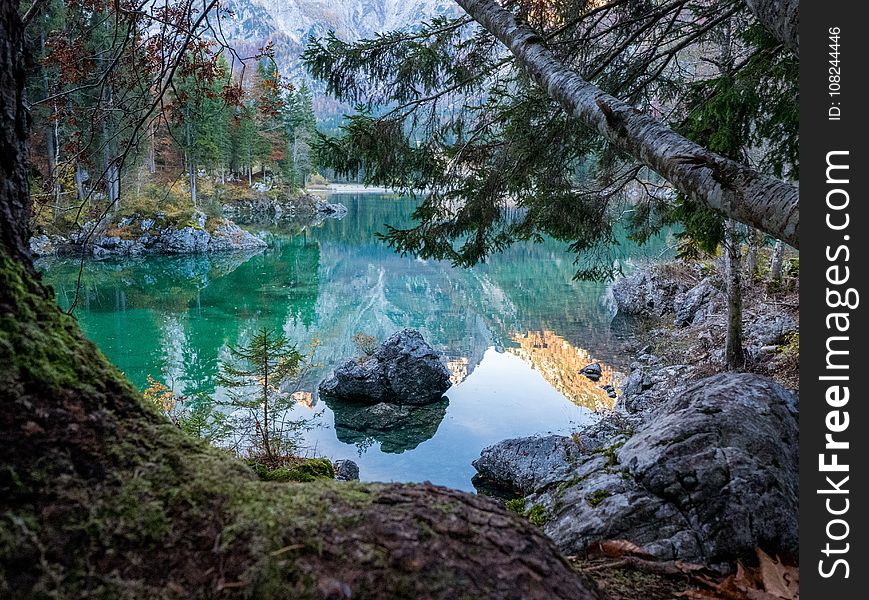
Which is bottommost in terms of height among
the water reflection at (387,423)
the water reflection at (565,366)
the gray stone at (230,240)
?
the water reflection at (387,423)

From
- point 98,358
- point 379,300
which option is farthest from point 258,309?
point 98,358

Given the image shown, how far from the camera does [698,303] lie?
1509 centimetres

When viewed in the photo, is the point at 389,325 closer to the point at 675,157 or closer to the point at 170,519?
the point at 675,157

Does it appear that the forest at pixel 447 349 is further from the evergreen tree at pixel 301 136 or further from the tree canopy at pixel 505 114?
the evergreen tree at pixel 301 136

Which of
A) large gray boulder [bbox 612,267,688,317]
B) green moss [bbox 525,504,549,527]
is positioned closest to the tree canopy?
green moss [bbox 525,504,549,527]

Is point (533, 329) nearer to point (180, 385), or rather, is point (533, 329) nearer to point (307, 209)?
point (180, 385)

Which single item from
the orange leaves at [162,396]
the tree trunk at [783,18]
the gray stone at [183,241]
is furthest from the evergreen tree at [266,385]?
the gray stone at [183,241]

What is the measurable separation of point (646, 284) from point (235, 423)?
46.8ft

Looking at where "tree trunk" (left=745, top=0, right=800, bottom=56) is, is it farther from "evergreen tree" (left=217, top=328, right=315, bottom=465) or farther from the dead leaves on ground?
"evergreen tree" (left=217, top=328, right=315, bottom=465)

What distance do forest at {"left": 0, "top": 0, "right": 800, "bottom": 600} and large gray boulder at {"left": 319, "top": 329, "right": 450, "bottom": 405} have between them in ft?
0.20

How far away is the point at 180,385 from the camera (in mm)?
12930

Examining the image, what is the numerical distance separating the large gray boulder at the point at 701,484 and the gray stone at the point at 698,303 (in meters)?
12.1

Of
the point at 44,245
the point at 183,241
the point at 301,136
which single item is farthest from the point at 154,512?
the point at 301,136

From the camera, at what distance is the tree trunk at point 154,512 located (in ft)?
3.15
